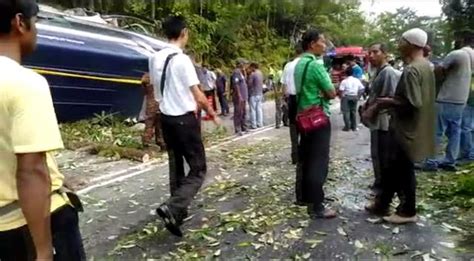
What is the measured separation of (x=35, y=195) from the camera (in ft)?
6.39

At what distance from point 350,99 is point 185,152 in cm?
885

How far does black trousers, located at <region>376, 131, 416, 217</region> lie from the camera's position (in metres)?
4.71

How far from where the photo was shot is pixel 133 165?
8109 millimetres

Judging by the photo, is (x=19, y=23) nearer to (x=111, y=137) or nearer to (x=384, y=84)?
(x=384, y=84)

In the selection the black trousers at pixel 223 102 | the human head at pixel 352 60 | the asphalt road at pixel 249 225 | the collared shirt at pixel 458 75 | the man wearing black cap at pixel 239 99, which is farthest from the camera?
the black trousers at pixel 223 102

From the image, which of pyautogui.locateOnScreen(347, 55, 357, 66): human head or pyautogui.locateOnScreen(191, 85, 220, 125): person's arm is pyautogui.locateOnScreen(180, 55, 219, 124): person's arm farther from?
pyautogui.locateOnScreen(347, 55, 357, 66): human head

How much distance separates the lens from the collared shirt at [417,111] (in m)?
4.59

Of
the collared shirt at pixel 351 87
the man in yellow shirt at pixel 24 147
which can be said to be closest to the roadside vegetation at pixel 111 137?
the collared shirt at pixel 351 87

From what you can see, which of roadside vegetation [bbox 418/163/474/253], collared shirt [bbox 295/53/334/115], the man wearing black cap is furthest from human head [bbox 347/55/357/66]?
collared shirt [bbox 295/53/334/115]

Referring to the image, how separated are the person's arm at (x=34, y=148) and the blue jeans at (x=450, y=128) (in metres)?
5.74

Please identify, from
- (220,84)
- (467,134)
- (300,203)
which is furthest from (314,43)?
(220,84)

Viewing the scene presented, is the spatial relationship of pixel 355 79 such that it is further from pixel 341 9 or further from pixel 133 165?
pixel 341 9

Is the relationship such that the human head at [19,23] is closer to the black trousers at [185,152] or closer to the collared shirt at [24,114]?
the collared shirt at [24,114]

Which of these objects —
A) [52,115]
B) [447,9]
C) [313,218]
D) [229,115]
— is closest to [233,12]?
[229,115]
